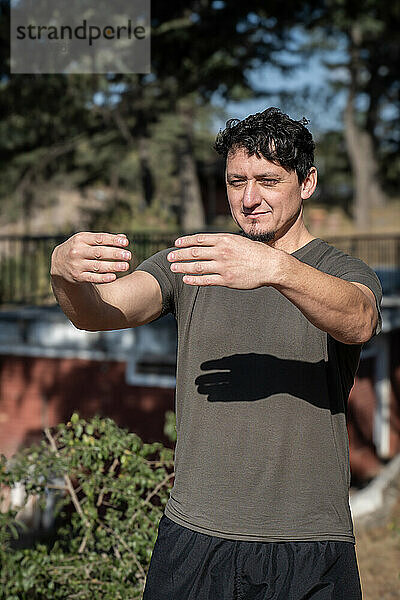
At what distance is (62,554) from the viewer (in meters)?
3.54

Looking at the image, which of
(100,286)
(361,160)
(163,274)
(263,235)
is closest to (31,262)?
(163,274)

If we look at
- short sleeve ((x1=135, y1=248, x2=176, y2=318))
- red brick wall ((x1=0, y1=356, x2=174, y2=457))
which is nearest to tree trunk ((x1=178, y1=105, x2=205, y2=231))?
red brick wall ((x1=0, y1=356, x2=174, y2=457))

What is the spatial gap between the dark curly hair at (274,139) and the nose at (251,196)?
11cm

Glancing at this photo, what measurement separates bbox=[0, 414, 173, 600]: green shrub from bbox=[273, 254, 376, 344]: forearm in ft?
6.20

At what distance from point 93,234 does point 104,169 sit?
26684 millimetres

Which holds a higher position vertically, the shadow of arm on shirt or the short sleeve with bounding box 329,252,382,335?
the short sleeve with bounding box 329,252,382,335

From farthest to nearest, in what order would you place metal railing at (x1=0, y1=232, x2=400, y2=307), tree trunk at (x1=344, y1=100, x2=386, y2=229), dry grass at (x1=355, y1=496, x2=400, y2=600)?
tree trunk at (x1=344, y1=100, x2=386, y2=229) < metal railing at (x1=0, y1=232, x2=400, y2=307) < dry grass at (x1=355, y1=496, x2=400, y2=600)

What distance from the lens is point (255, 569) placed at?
7.34 feet

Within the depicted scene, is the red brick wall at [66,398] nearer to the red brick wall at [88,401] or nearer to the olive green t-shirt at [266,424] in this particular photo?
the red brick wall at [88,401]

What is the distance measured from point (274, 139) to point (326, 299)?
2.15 feet

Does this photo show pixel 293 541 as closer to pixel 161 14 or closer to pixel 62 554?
pixel 62 554

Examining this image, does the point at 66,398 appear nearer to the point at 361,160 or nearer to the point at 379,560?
the point at 379,560

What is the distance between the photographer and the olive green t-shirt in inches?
88.0

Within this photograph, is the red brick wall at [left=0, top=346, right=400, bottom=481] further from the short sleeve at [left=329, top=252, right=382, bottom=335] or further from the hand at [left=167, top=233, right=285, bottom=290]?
the hand at [left=167, top=233, right=285, bottom=290]
